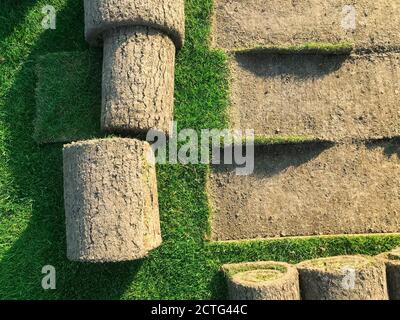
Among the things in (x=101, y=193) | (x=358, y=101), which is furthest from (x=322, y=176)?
(x=101, y=193)

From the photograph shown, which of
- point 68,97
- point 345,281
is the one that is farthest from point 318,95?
point 68,97

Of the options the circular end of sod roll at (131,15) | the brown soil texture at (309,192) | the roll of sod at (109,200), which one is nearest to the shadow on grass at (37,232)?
the roll of sod at (109,200)

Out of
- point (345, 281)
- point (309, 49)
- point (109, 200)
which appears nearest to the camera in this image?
point (109, 200)

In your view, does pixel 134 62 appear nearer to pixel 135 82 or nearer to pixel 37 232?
pixel 135 82

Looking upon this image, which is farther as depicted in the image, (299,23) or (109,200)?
(299,23)

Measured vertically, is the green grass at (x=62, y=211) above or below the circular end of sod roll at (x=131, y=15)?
below

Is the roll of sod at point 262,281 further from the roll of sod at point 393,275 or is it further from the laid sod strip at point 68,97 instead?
the laid sod strip at point 68,97

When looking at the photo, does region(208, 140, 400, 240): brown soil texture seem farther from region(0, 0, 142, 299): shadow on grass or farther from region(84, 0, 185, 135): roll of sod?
region(0, 0, 142, 299): shadow on grass

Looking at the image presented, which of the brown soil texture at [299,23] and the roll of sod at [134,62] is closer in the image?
the roll of sod at [134,62]
